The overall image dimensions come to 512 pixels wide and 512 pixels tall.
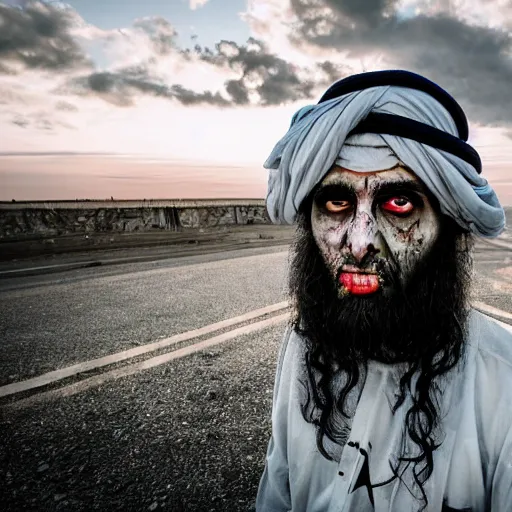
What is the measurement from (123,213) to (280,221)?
34.7 feet

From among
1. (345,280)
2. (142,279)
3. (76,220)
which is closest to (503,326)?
(345,280)

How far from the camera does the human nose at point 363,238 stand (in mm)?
1188

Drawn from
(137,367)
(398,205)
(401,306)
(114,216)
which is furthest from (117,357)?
(114,216)

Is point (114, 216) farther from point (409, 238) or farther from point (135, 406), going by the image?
point (409, 238)

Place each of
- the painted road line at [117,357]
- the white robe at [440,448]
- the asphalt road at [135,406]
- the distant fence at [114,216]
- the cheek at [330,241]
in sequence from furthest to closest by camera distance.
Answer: the distant fence at [114,216]
the painted road line at [117,357]
the asphalt road at [135,406]
the cheek at [330,241]
the white robe at [440,448]

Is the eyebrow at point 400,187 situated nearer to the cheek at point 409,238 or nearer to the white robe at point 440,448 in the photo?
the cheek at point 409,238

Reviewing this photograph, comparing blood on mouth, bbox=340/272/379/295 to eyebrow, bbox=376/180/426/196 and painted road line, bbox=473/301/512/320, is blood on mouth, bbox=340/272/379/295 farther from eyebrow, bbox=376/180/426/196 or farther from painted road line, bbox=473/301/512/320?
painted road line, bbox=473/301/512/320

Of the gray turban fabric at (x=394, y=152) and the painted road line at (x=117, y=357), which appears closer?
the gray turban fabric at (x=394, y=152)

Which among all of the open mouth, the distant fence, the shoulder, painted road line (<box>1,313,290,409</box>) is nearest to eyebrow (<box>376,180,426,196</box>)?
the open mouth

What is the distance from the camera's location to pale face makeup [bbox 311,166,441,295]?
3.93 feet

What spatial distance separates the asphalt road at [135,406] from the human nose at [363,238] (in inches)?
56.4

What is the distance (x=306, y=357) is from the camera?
58.2 inches

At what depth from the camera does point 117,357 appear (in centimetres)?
324

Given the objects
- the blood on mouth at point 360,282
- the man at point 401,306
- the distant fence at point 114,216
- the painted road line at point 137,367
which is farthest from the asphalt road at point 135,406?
the distant fence at point 114,216
